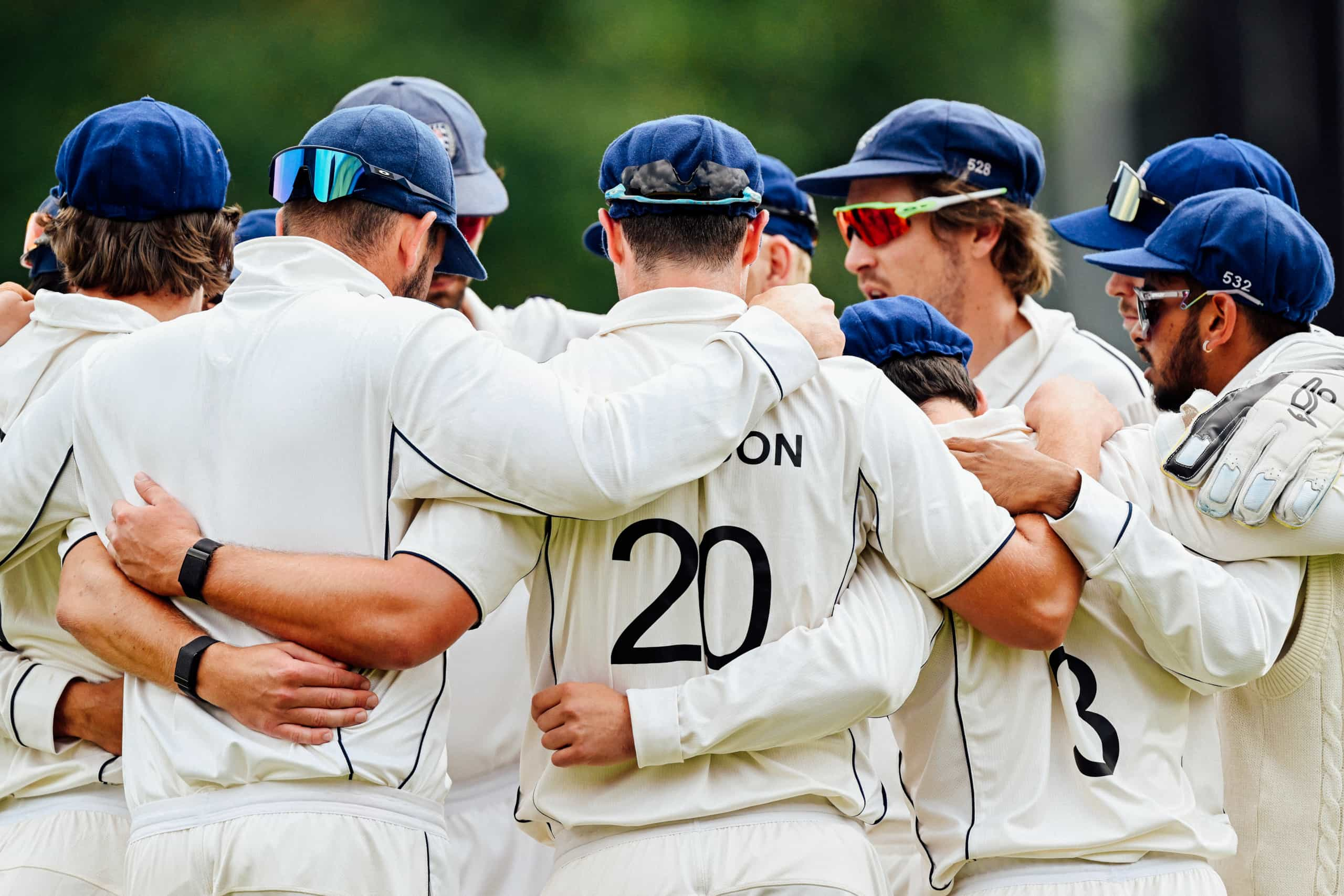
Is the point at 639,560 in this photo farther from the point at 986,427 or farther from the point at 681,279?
the point at 986,427

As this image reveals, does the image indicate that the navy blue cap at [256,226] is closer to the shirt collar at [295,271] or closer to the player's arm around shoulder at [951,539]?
the shirt collar at [295,271]

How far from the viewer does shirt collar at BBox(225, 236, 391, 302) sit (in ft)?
10.3

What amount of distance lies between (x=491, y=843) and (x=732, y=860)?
155 cm

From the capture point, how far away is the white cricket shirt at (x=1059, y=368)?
16.1 ft

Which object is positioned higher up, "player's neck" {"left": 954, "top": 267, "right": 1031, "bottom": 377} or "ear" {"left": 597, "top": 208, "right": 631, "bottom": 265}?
"ear" {"left": 597, "top": 208, "right": 631, "bottom": 265}

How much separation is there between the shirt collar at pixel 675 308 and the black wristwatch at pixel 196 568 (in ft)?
3.09

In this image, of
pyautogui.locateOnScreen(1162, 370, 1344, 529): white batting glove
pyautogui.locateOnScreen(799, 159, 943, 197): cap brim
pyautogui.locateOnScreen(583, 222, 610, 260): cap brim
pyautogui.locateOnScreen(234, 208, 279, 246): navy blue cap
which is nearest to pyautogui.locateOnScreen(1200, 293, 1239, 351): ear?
pyautogui.locateOnScreen(1162, 370, 1344, 529): white batting glove

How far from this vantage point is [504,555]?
306 cm

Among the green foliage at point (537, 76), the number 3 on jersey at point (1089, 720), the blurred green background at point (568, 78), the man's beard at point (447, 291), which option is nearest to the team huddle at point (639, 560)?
the number 3 on jersey at point (1089, 720)

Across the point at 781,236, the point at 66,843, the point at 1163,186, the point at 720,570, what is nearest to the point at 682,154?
the point at 720,570

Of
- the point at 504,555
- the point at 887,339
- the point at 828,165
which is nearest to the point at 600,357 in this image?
the point at 504,555

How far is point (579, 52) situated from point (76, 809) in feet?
44.4

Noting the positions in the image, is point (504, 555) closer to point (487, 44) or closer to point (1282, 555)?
point (1282, 555)

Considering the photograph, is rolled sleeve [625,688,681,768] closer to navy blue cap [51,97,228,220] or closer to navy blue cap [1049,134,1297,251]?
navy blue cap [51,97,228,220]
